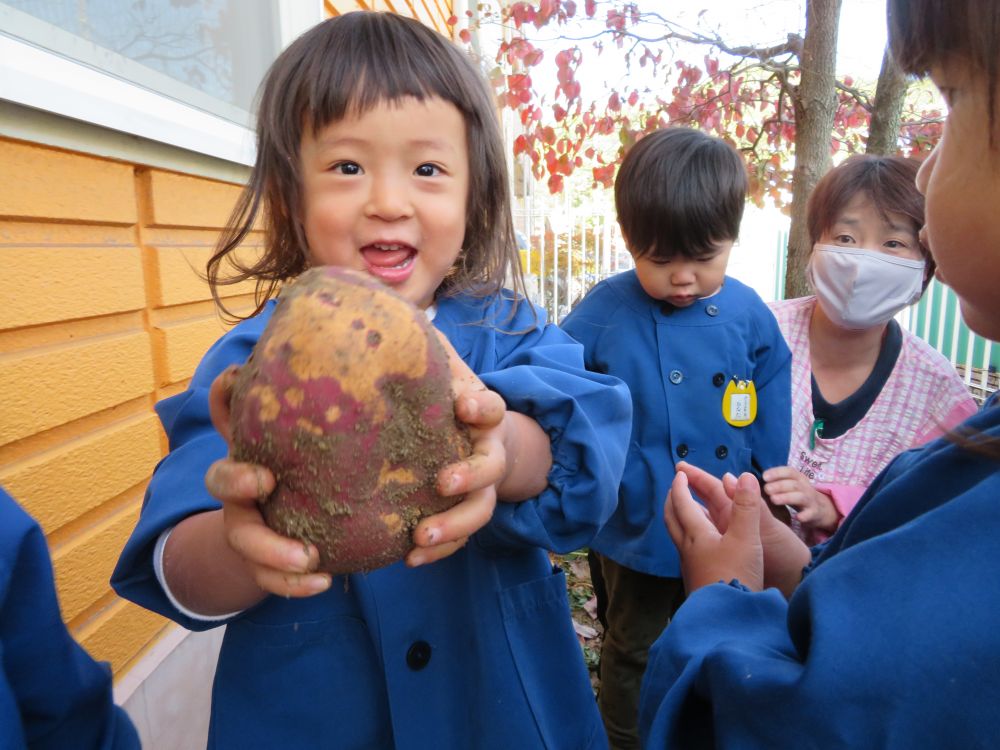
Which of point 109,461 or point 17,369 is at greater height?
point 17,369

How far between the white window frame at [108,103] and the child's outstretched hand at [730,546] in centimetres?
195

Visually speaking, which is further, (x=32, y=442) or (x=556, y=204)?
(x=556, y=204)

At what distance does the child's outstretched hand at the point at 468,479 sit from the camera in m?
0.87

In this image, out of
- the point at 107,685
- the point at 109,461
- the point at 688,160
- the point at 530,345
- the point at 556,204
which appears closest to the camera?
the point at 107,685

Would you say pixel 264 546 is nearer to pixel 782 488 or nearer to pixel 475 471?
pixel 475 471

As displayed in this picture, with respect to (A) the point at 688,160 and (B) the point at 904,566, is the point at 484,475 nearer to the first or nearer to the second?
(B) the point at 904,566

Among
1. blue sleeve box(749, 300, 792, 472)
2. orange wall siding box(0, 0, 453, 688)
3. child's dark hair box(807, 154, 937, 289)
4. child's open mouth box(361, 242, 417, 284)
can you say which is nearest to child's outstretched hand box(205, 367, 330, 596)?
child's open mouth box(361, 242, 417, 284)

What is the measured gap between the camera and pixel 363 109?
47.8 inches

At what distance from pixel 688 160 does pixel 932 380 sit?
1208 millimetres

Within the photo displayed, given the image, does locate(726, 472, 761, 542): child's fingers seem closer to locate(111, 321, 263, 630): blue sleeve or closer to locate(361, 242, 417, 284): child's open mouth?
locate(361, 242, 417, 284): child's open mouth

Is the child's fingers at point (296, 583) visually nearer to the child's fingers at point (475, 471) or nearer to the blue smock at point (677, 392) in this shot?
the child's fingers at point (475, 471)

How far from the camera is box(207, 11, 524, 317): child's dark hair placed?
124cm

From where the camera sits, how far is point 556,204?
11516mm

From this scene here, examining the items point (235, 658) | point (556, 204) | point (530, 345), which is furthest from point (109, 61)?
point (556, 204)
